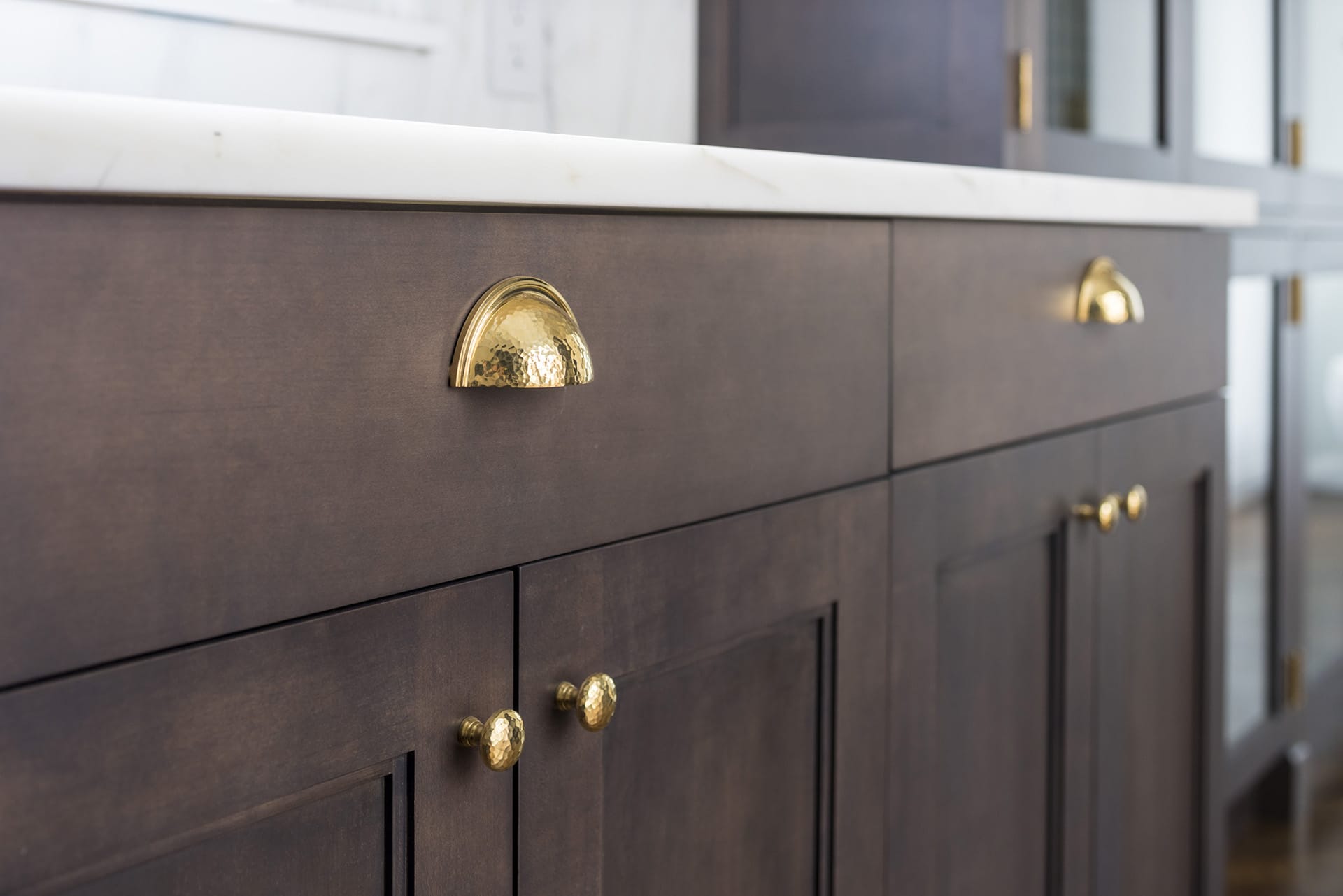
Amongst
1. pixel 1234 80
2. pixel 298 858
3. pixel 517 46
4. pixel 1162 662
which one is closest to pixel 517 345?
pixel 298 858

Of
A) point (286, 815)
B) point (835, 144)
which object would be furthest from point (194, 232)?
point (835, 144)

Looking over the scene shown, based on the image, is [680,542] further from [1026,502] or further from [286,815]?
[1026,502]

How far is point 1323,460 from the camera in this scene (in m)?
1.86

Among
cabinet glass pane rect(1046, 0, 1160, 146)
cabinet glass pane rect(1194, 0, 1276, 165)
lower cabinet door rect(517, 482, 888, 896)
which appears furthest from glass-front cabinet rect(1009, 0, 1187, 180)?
lower cabinet door rect(517, 482, 888, 896)

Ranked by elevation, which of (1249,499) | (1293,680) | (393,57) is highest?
(393,57)

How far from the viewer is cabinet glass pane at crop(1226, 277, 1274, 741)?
162cm

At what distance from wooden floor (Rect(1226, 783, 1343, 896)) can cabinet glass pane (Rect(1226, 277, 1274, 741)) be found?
0.20m

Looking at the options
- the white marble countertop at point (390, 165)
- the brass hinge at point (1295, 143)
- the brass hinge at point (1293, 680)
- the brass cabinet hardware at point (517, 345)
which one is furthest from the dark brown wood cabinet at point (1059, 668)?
the brass hinge at point (1295, 143)

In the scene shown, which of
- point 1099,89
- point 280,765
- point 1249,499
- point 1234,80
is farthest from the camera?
point 1249,499

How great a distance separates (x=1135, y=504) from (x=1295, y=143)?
1.09 meters

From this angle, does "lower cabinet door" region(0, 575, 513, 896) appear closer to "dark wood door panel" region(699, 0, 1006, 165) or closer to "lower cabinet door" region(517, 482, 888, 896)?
"lower cabinet door" region(517, 482, 888, 896)

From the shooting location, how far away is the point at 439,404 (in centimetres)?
44

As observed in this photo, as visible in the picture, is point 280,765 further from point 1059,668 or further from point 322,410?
point 1059,668

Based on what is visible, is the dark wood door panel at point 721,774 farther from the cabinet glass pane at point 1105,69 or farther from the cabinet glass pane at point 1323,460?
the cabinet glass pane at point 1323,460
